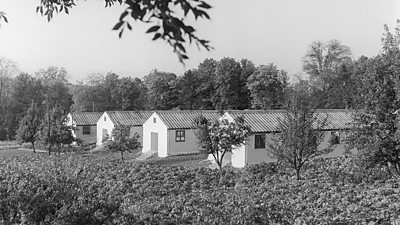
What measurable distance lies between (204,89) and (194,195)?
35.6 metres

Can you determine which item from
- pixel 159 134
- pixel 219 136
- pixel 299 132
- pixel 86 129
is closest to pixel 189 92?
pixel 86 129

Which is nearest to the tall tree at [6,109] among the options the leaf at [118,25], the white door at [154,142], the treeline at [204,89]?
the treeline at [204,89]

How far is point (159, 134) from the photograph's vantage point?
97.6ft

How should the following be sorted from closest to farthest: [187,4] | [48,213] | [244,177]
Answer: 1. [187,4]
2. [48,213]
3. [244,177]

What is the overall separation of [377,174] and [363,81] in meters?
4.36

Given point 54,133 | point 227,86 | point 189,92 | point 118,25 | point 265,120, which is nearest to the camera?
point 118,25

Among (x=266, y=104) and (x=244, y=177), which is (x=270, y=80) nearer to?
(x=266, y=104)

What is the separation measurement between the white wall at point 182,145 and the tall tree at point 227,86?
18109 mm

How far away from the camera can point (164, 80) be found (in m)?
52.2

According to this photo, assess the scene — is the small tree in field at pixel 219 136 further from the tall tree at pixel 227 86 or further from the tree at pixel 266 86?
the tall tree at pixel 227 86

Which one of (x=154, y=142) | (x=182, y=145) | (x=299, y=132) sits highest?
(x=299, y=132)

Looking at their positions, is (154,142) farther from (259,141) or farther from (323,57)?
(323,57)

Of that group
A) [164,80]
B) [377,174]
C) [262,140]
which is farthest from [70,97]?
[377,174]

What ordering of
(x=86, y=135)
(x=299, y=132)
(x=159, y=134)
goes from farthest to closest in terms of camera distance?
1. (x=86, y=135)
2. (x=159, y=134)
3. (x=299, y=132)
